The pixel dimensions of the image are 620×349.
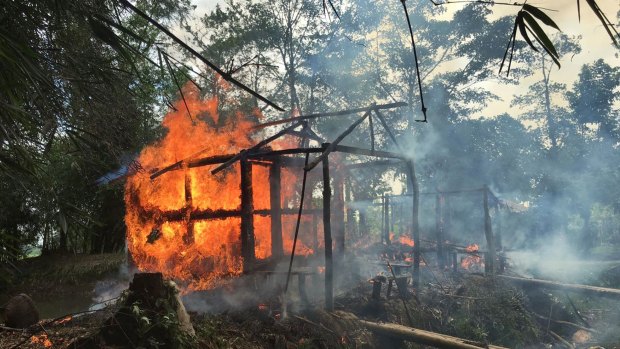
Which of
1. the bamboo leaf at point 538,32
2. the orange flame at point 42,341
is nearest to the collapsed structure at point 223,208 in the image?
the orange flame at point 42,341

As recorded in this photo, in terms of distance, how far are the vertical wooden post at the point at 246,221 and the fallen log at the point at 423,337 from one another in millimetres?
3070

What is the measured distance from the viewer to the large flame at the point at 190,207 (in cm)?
1096

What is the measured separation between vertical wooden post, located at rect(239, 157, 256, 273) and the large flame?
0.86 meters

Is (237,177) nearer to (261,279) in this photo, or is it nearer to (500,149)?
(261,279)

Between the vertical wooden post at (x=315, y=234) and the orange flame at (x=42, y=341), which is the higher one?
the vertical wooden post at (x=315, y=234)

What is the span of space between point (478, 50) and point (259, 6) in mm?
17607

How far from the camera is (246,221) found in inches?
388

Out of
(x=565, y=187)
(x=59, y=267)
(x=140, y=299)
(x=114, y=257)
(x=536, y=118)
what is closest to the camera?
(x=140, y=299)

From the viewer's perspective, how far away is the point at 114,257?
17.7 m

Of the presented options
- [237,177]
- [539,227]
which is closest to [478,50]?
[539,227]

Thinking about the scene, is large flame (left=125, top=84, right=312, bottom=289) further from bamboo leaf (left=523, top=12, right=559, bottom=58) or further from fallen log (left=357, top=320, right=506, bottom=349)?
bamboo leaf (left=523, top=12, right=559, bottom=58)

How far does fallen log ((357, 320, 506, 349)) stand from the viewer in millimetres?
7297

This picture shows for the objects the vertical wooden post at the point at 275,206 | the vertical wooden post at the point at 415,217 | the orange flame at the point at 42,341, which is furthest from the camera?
the vertical wooden post at the point at 415,217

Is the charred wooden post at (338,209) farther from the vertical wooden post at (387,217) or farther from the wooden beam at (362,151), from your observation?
the vertical wooden post at (387,217)
